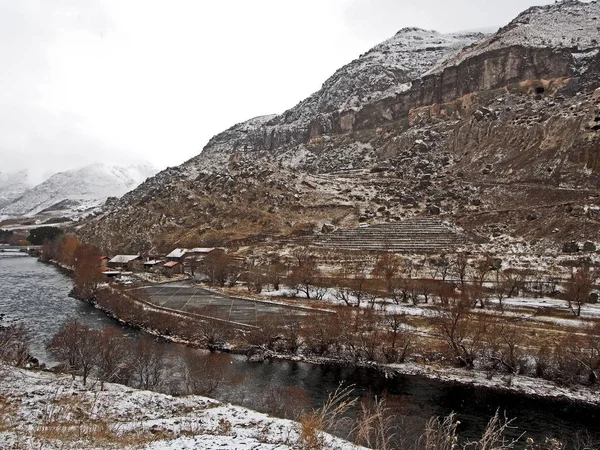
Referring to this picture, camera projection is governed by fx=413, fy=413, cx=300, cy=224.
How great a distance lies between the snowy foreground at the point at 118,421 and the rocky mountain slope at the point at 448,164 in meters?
51.5

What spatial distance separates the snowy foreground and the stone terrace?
156 ft

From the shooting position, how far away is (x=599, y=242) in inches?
1957

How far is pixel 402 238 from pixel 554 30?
96.5 meters

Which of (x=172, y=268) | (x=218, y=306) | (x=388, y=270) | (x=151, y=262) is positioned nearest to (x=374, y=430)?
(x=218, y=306)

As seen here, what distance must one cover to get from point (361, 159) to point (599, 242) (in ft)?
250

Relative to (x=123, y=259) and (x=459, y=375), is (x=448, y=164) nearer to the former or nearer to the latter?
(x=123, y=259)

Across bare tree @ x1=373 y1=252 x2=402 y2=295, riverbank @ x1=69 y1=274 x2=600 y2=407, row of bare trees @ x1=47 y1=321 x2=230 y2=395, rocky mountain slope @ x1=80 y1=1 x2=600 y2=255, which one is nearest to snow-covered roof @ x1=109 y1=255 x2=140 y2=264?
rocky mountain slope @ x1=80 y1=1 x2=600 y2=255

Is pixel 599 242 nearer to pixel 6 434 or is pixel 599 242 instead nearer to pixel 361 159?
pixel 6 434

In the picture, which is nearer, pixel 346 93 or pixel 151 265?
pixel 151 265

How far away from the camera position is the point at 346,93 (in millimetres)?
162750

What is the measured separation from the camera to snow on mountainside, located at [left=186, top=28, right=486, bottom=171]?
15115cm

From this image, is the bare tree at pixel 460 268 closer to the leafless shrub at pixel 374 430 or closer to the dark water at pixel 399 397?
the dark water at pixel 399 397

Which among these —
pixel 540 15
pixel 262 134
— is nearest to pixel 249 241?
pixel 262 134

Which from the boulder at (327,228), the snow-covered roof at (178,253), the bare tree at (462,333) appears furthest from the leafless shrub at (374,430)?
the snow-covered roof at (178,253)
